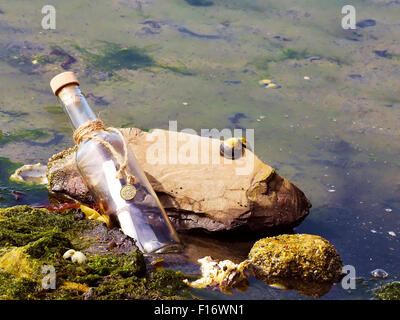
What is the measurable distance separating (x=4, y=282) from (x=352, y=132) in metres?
4.04

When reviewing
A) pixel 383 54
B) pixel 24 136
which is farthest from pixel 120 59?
pixel 383 54

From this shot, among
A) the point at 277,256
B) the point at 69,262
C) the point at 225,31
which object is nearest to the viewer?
the point at 69,262

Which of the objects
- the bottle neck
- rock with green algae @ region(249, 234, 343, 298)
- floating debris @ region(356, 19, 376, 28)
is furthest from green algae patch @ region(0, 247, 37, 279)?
floating debris @ region(356, 19, 376, 28)

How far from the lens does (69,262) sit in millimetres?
3822

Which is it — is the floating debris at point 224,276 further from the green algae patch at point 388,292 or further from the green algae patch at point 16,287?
the green algae patch at point 16,287

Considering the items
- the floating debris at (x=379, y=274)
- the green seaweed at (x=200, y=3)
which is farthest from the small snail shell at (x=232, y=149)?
the green seaweed at (x=200, y=3)

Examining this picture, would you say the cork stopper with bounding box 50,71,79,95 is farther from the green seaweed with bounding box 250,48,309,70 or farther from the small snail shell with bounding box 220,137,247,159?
the green seaweed with bounding box 250,48,309,70

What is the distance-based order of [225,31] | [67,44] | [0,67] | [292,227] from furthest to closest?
[225,31]
[67,44]
[0,67]
[292,227]

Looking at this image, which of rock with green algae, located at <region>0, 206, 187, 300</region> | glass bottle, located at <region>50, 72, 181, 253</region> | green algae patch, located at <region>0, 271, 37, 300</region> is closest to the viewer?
green algae patch, located at <region>0, 271, 37, 300</region>

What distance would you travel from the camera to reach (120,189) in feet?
14.4

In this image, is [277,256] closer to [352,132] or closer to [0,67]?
[352,132]

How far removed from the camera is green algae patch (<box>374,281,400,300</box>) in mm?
4000

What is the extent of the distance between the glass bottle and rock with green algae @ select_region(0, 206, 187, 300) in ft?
0.42

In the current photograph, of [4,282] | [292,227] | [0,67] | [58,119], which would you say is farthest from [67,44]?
[4,282]
